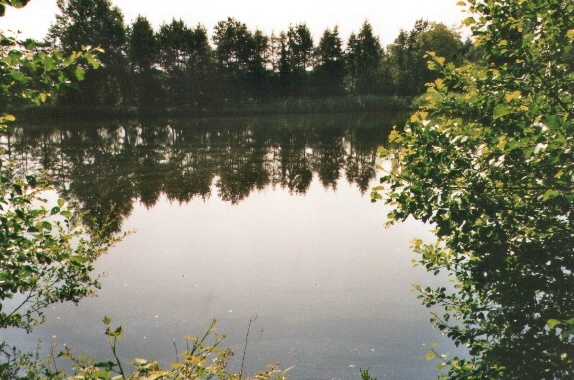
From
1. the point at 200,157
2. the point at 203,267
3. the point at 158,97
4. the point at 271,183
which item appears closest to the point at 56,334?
the point at 203,267

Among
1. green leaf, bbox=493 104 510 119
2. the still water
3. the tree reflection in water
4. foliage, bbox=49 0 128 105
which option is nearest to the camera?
green leaf, bbox=493 104 510 119

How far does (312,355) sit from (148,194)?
11.2 metres

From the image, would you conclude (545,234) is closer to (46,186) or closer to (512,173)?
(512,173)

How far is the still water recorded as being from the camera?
7523 mm

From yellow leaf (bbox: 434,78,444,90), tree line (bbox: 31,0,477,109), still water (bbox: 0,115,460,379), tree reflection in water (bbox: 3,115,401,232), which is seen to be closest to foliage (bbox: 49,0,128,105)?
tree line (bbox: 31,0,477,109)

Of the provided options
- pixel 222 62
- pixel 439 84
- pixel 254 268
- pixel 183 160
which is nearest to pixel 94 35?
pixel 222 62

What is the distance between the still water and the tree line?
117 ft

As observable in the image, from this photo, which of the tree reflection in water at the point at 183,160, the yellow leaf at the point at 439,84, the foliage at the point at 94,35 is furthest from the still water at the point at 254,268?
the foliage at the point at 94,35

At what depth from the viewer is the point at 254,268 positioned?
10656 mm

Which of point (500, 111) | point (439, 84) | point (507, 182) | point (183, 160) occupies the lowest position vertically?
point (183, 160)

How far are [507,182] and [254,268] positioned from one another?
6518 mm

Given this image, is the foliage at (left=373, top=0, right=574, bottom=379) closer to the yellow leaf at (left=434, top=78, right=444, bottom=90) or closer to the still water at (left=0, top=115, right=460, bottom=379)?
the yellow leaf at (left=434, top=78, right=444, bottom=90)

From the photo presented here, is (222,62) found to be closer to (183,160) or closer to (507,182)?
(183,160)

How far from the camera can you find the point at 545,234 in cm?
498
